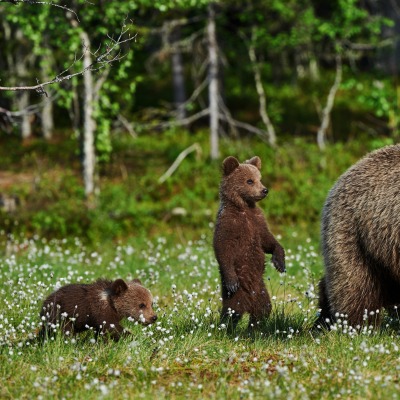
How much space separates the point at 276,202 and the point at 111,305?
1205 centimetres

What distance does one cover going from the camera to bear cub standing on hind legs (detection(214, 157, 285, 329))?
7.77 meters

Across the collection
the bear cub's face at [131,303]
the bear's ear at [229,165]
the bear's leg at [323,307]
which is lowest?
the bear's leg at [323,307]

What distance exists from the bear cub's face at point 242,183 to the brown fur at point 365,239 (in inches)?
29.7

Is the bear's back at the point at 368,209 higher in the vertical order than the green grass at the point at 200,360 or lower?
higher

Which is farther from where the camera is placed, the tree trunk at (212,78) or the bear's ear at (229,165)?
the tree trunk at (212,78)

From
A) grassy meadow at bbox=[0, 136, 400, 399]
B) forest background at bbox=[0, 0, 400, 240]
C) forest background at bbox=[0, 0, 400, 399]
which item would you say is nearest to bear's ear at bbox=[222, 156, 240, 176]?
grassy meadow at bbox=[0, 136, 400, 399]

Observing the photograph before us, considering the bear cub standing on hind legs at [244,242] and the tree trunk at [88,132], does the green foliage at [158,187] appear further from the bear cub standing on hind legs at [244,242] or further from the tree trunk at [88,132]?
the bear cub standing on hind legs at [244,242]

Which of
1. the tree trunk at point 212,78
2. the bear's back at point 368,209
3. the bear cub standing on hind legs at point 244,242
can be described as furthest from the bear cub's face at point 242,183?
the tree trunk at point 212,78

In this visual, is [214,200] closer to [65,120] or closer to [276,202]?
[276,202]

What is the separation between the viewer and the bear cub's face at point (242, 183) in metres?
7.90

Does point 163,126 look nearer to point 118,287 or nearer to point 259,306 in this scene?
point 259,306

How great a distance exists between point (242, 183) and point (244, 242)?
0.61m

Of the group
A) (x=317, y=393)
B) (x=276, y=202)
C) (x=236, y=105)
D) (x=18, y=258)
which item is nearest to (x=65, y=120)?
(x=236, y=105)

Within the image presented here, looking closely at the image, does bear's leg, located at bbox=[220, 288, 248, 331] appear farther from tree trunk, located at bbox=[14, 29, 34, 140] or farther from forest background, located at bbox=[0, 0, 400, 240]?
tree trunk, located at bbox=[14, 29, 34, 140]
